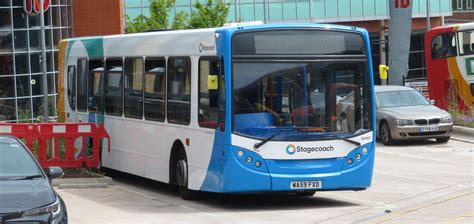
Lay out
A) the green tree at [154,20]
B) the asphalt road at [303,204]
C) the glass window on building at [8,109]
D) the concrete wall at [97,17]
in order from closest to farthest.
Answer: the asphalt road at [303,204] → the glass window on building at [8,109] → the green tree at [154,20] → the concrete wall at [97,17]

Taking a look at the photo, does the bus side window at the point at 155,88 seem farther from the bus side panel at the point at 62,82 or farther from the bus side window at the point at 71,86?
the bus side panel at the point at 62,82

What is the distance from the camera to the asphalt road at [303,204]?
14273mm

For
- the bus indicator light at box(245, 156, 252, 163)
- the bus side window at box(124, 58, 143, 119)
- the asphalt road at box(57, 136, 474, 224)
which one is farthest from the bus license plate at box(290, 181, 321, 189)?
the bus side window at box(124, 58, 143, 119)

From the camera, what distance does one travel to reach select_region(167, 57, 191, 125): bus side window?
1625 cm

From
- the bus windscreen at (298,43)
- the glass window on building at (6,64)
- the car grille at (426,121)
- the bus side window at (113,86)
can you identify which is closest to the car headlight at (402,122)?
the car grille at (426,121)

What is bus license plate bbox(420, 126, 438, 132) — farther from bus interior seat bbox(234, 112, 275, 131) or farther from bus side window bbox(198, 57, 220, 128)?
bus interior seat bbox(234, 112, 275, 131)

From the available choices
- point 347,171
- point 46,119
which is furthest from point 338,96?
point 46,119

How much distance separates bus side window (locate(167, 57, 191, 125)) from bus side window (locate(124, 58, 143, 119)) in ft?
4.76

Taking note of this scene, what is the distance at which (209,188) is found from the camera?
605 inches

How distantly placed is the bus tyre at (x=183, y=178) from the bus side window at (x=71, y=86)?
6.22m

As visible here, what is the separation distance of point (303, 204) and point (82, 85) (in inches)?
289

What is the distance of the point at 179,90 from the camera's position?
1656 cm

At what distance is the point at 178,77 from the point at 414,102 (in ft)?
43.1

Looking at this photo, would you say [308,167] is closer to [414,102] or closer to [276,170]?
[276,170]
